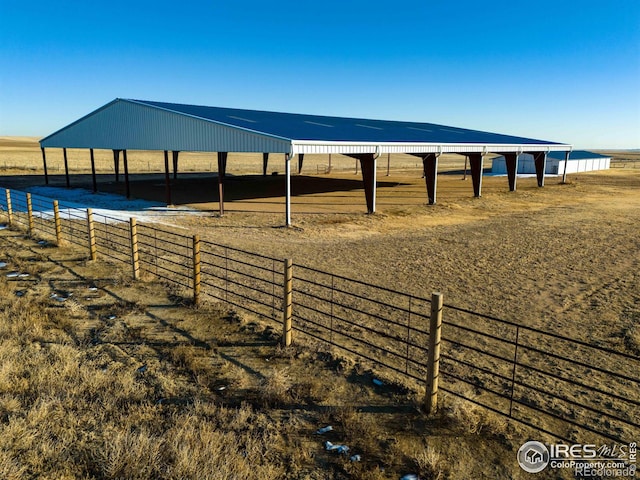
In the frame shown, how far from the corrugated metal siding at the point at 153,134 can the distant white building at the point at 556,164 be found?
44.0 metres

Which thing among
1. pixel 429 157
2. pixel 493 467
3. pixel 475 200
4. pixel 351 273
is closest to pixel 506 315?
pixel 351 273

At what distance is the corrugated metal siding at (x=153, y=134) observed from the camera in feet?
71.5

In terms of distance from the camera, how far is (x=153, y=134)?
2669 cm

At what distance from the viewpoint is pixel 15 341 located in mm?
7477

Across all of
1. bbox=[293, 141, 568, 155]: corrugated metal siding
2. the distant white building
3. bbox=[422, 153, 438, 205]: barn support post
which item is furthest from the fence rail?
the distant white building

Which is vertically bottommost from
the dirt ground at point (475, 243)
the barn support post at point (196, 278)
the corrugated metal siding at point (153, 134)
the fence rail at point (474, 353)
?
the dirt ground at point (475, 243)

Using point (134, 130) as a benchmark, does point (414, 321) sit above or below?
below

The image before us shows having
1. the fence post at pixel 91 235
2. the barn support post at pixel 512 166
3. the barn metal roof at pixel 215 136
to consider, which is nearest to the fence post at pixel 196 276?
the fence post at pixel 91 235

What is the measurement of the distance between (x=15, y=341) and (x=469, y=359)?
7525 mm

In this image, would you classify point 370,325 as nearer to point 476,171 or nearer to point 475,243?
point 475,243

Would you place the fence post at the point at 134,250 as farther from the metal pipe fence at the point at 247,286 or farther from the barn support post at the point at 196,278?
the barn support post at the point at 196,278

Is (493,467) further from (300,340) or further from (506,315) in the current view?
(506,315)

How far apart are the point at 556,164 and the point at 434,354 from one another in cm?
5559

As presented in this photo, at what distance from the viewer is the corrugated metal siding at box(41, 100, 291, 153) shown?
71.5ft
